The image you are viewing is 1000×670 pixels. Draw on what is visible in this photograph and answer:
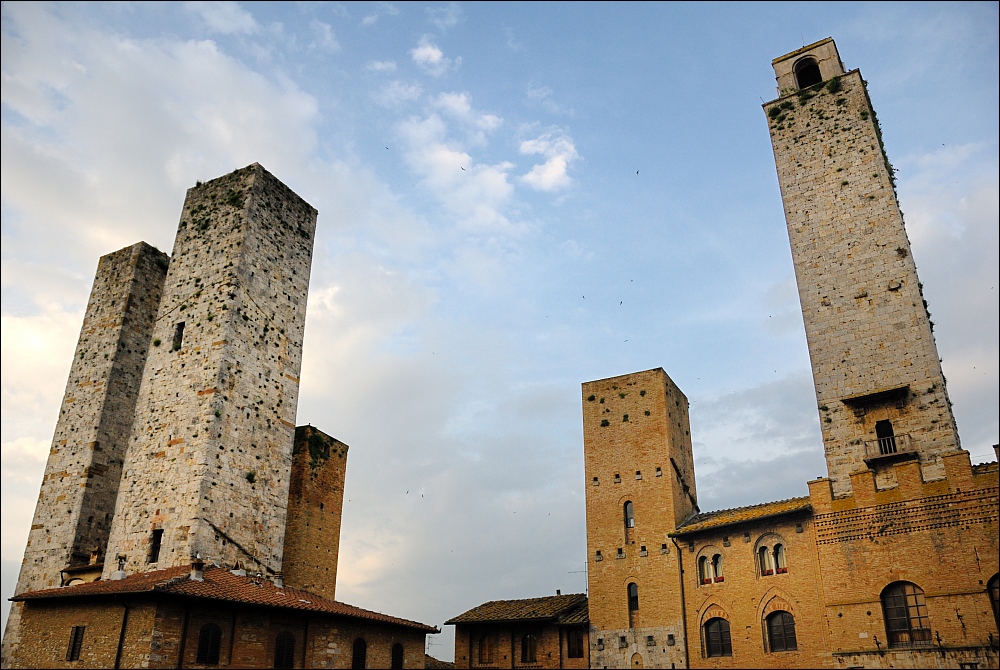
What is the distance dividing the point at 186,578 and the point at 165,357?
959 cm

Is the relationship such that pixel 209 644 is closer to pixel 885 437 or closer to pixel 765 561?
pixel 765 561

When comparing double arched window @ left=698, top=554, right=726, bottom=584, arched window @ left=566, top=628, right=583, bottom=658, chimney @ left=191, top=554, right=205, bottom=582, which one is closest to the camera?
chimney @ left=191, top=554, right=205, bottom=582

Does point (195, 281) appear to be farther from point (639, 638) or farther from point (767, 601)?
point (767, 601)

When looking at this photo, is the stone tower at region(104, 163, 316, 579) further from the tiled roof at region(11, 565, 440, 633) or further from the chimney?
the chimney

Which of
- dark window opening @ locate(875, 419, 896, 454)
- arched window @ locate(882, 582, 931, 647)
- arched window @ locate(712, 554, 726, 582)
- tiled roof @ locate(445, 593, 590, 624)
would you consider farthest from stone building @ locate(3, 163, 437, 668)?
dark window opening @ locate(875, 419, 896, 454)

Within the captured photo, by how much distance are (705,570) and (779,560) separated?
2886mm

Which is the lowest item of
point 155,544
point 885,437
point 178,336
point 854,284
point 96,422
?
point 155,544

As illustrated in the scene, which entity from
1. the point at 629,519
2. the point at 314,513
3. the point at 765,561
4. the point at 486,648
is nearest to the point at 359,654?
the point at 314,513

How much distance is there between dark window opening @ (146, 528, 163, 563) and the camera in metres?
23.6

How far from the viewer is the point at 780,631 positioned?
2481 centimetres

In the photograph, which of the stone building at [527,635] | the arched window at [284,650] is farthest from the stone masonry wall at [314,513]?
the stone building at [527,635]

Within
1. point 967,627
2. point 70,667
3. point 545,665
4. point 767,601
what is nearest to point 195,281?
point 70,667

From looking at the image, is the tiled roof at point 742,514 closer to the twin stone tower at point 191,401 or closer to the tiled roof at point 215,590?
the tiled roof at point 215,590

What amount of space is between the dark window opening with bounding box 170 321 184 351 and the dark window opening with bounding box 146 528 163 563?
6639 mm
